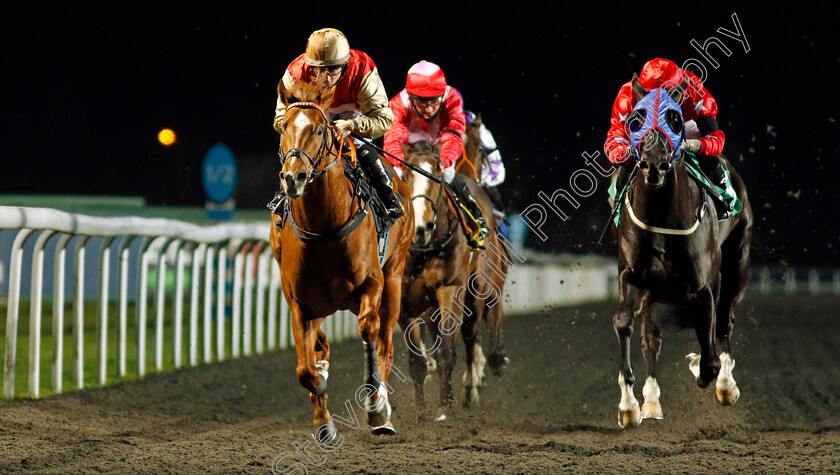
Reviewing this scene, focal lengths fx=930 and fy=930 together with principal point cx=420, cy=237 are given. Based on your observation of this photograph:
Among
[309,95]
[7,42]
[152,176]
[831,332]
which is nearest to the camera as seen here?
[309,95]

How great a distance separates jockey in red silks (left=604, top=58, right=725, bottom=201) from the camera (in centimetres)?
540

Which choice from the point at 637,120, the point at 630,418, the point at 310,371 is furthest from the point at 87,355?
the point at 637,120

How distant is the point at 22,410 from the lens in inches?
205

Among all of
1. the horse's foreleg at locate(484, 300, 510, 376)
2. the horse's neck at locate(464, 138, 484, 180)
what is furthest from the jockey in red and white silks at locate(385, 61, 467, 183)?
the horse's foreleg at locate(484, 300, 510, 376)

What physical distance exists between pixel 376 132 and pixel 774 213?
340 centimetres

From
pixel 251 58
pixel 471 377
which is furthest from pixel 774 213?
pixel 251 58

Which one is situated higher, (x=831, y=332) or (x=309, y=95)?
(x=309, y=95)

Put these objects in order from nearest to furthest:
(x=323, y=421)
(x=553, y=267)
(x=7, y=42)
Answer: (x=323, y=421) < (x=7, y=42) < (x=553, y=267)

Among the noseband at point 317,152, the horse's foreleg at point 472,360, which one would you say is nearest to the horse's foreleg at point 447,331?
the horse's foreleg at point 472,360

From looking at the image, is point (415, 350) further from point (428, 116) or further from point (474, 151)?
point (474, 151)

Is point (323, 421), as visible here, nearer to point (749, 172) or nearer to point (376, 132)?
point (376, 132)

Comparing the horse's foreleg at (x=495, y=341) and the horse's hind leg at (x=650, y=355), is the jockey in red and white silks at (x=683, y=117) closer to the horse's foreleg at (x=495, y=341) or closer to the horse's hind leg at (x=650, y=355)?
the horse's hind leg at (x=650, y=355)

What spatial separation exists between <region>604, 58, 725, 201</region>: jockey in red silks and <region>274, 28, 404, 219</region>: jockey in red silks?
4.62ft

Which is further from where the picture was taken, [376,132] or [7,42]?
[7,42]
